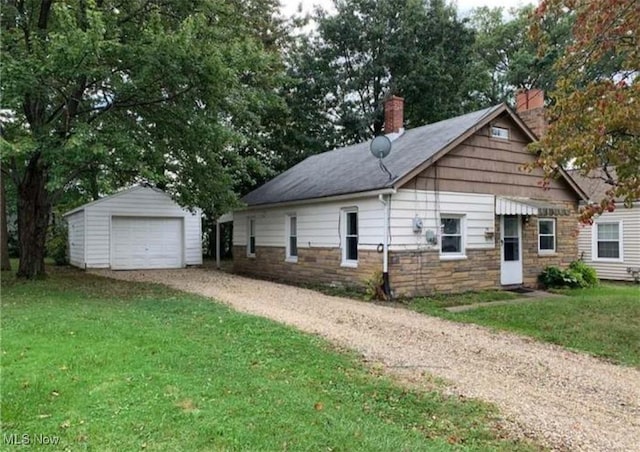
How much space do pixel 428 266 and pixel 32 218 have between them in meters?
10.8

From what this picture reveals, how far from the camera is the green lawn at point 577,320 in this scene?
7465 mm

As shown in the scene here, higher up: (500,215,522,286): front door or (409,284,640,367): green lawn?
(500,215,522,286): front door

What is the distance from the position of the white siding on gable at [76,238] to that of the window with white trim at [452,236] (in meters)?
13.9

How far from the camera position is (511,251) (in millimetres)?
14289

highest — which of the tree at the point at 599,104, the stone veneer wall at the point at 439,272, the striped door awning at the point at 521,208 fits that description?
the tree at the point at 599,104

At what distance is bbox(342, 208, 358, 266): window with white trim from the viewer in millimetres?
13312

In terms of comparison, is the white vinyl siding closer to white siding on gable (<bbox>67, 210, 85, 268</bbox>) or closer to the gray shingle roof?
the gray shingle roof

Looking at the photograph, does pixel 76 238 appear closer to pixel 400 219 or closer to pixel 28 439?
pixel 400 219

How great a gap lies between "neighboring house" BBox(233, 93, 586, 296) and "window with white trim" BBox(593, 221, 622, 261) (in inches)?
103

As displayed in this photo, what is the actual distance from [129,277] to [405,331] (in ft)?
35.6

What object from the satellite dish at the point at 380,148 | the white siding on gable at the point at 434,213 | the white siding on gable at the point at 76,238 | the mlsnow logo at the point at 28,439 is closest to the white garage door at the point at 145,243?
the white siding on gable at the point at 76,238

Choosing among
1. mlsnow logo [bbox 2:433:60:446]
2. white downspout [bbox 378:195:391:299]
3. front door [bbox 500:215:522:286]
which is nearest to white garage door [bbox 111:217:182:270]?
white downspout [bbox 378:195:391:299]

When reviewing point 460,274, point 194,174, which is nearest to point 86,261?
point 194,174

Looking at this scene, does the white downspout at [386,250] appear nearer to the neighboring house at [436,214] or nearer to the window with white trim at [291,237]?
the neighboring house at [436,214]
